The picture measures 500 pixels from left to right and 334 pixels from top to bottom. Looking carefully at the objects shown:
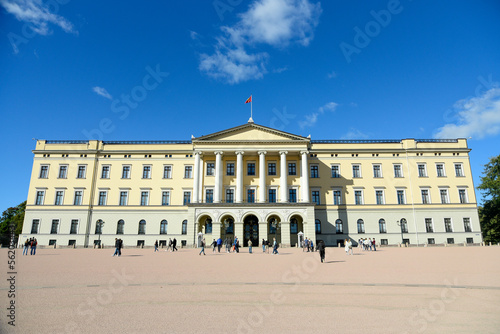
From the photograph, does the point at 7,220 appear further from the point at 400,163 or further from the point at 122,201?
the point at 400,163

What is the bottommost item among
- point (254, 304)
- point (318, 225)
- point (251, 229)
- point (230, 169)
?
point (254, 304)

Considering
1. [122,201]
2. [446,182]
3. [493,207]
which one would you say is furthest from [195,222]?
[493,207]

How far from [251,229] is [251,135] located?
13149 millimetres

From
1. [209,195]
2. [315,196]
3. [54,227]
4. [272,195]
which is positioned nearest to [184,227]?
[209,195]

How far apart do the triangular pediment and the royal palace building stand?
0.14 m

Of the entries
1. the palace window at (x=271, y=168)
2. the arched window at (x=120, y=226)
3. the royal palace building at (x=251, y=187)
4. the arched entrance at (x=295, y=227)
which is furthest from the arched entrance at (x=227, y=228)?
the arched window at (x=120, y=226)

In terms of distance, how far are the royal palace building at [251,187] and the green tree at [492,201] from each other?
4209 millimetres

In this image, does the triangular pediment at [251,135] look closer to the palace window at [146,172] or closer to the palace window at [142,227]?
the palace window at [146,172]

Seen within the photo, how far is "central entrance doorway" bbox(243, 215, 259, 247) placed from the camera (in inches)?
1602

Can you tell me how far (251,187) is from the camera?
4269 cm

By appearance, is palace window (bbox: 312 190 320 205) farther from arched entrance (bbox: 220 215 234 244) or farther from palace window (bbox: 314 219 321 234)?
arched entrance (bbox: 220 215 234 244)

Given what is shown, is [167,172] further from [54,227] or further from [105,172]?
[54,227]

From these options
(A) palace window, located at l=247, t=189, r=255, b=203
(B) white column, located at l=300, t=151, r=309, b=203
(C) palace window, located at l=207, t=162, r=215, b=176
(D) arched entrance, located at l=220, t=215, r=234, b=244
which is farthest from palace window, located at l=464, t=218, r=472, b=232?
(C) palace window, located at l=207, t=162, r=215, b=176

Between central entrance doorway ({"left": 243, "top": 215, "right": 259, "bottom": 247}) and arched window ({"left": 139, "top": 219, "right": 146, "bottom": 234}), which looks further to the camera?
arched window ({"left": 139, "top": 219, "right": 146, "bottom": 234})
